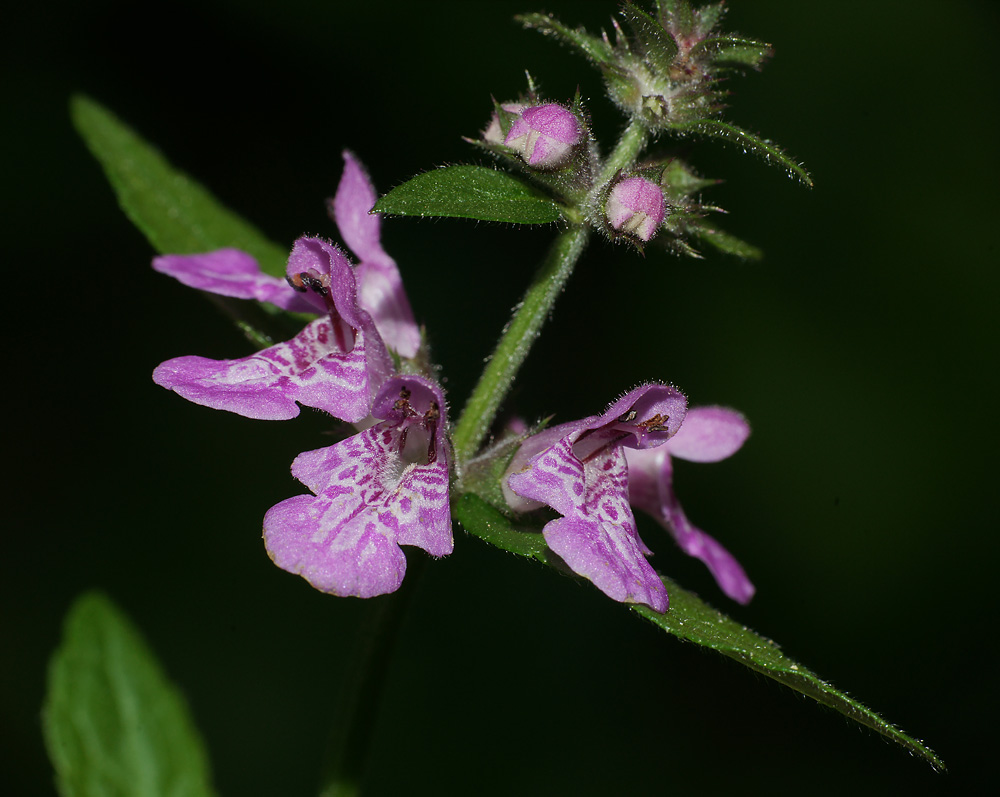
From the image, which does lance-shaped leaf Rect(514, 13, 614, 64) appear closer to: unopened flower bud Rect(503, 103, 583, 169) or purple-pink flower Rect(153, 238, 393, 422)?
unopened flower bud Rect(503, 103, 583, 169)

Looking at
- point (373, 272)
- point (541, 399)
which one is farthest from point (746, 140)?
point (541, 399)

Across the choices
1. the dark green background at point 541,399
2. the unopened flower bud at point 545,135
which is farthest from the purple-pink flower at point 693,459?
the dark green background at point 541,399

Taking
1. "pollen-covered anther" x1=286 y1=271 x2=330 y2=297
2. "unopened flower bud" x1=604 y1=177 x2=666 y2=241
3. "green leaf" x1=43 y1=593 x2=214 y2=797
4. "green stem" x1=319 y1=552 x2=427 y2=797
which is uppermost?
"unopened flower bud" x1=604 y1=177 x2=666 y2=241

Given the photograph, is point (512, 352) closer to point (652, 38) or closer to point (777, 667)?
point (652, 38)

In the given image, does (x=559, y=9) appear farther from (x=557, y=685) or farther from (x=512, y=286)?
(x=557, y=685)

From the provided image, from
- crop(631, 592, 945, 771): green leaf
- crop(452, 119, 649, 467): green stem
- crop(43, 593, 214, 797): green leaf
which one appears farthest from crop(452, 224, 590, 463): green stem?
crop(43, 593, 214, 797): green leaf
